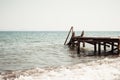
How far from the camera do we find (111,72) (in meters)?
9.95

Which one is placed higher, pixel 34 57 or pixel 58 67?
pixel 58 67

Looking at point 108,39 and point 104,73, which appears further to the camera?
point 108,39

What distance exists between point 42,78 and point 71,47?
803 inches

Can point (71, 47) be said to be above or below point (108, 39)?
below

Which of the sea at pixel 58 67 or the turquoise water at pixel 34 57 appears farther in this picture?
the turquoise water at pixel 34 57

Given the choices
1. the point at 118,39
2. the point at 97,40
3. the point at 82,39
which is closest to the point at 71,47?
the point at 82,39

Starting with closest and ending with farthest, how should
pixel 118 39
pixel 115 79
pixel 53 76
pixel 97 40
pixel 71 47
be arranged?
pixel 115 79 → pixel 53 76 → pixel 118 39 → pixel 97 40 → pixel 71 47

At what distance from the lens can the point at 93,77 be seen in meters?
9.01

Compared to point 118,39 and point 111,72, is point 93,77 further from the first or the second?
point 118,39

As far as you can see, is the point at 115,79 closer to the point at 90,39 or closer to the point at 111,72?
the point at 111,72

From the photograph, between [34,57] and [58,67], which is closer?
[58,67]

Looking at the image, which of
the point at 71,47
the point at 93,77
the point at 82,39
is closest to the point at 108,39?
the point at 82,39

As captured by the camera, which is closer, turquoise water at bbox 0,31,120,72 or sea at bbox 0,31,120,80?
sea at bbox 0,31,120,80

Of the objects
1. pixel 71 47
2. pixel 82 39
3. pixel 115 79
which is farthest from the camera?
pixel 71 47
